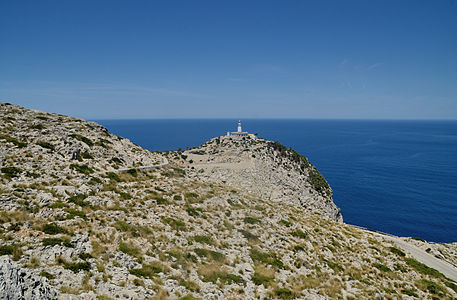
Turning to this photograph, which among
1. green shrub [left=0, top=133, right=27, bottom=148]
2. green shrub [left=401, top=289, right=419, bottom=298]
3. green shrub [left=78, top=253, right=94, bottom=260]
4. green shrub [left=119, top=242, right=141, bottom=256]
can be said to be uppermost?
green shrub [left=0, top=133, right=27, bottom=148]

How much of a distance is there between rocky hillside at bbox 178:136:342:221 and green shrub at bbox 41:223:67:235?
138ft

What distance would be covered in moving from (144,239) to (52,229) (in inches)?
268

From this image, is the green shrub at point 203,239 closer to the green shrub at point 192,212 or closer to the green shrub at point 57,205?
the green shrub at point 192,212

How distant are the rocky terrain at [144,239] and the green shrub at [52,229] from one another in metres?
0.08

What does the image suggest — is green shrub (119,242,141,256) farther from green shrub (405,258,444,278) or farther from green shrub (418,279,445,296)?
green shrub (405,258,444,278)

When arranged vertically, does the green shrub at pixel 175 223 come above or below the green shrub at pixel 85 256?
below

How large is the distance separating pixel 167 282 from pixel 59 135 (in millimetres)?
32865

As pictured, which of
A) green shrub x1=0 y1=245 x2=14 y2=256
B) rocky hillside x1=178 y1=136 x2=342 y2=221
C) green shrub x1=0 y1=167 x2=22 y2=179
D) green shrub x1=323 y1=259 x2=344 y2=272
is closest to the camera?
green shrub x1=0 y1=245 x2=14 y2=256

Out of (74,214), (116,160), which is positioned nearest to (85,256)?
(74,214)

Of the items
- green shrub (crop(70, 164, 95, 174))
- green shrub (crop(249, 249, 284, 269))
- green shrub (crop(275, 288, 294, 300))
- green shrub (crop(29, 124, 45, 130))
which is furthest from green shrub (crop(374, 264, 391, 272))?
green shrub (crop(29, 124, 45, 130))

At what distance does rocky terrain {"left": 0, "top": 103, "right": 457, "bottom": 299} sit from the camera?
1417 cm

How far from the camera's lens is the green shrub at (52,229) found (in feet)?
53.6

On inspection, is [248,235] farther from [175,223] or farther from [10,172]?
[10,172]

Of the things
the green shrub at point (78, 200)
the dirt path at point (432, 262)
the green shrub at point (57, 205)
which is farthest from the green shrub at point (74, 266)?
the dirt path at point (432, 262)
